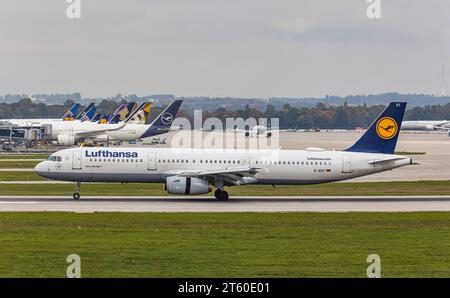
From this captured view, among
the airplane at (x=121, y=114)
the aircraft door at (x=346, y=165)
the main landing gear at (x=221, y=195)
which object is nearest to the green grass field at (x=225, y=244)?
the main landing gear at (x=221, y=195)

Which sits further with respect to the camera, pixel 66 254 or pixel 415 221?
pixel 415 221

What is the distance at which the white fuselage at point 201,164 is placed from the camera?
2098 inches

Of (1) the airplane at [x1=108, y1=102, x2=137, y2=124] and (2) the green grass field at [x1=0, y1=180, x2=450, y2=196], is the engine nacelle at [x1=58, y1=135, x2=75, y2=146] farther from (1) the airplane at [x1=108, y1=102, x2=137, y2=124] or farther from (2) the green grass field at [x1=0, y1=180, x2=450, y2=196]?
(2) the green grass field at [x1=0, y1=180, x2=450, y2=196]

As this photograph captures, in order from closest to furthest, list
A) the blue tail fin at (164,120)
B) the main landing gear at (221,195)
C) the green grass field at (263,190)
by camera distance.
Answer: the main landing gear at (221,195), the green grass field at (263,190), the blue tail fin at (164,120)

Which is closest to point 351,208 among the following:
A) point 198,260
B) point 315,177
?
point 315,177

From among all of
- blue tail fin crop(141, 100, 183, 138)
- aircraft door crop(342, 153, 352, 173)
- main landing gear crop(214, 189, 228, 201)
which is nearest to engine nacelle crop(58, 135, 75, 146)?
blue tail fin crop(141, 100, 183, 138)

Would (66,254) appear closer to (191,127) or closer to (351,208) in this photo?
(351,208)

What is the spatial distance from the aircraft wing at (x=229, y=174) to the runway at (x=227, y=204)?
1.29 meters

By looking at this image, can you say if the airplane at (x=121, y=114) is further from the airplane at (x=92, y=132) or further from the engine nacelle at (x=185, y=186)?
the engine nacelle at (x=185, y=186)

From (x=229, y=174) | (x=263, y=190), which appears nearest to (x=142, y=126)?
(x=263, y=190)

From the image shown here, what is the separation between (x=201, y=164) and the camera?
5466 centimetres

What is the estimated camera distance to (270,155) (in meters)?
55.3

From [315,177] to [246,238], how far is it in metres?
21.9

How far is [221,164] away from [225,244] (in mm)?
22274
